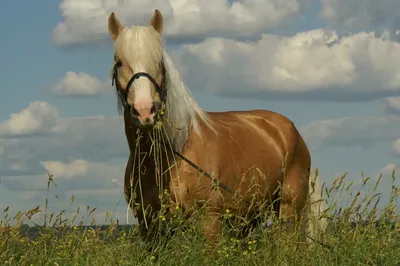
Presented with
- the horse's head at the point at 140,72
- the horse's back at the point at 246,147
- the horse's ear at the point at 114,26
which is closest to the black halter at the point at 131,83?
the horse's head at the point at 140,72

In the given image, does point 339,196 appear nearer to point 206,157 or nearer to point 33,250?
point 206,157

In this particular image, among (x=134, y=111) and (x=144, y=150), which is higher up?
(x=134, y=111)

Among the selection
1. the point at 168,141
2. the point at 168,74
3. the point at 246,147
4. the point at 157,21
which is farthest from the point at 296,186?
the point at 157,21

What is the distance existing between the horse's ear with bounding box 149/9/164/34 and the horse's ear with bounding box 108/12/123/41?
1.20ft

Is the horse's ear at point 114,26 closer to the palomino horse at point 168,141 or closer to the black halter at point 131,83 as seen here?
the palomino horse at point 168,141

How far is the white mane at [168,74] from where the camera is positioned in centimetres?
759

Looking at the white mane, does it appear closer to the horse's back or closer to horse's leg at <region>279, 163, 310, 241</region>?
the horse's back

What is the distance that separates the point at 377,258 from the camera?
7645mm

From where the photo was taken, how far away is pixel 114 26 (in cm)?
814

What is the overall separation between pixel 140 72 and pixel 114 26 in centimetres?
96

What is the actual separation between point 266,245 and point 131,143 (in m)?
1.87

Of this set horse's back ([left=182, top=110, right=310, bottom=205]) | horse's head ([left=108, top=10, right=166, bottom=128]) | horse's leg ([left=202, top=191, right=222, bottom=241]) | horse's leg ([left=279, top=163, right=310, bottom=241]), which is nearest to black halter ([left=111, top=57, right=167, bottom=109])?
horse's head ([left=108, top=10, right=166, bottom=128])

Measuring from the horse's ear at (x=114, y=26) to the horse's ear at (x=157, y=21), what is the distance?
14.4 inches

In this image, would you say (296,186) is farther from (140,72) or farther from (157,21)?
(140,72)
